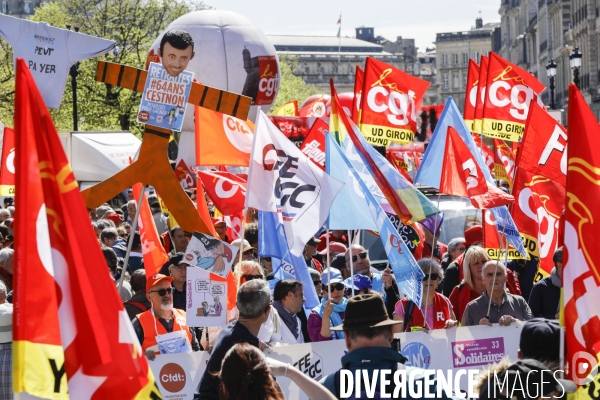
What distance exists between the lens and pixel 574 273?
502 centimetres

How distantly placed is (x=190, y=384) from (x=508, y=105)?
8.75 meters

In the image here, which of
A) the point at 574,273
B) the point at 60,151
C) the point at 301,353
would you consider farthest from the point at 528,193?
the point at 60,151

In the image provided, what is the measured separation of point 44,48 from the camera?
888 cm

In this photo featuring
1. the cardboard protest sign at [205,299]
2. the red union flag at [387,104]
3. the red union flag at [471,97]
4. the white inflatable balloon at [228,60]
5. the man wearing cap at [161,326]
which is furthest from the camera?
the white inflatable balloon at [228,60]

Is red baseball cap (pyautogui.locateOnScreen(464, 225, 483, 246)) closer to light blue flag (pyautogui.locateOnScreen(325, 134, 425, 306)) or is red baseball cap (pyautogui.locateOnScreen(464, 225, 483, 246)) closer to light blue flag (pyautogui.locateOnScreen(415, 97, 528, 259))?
light blue flag (pyautogui.locateOnScreen(415, 97, 528, 259))

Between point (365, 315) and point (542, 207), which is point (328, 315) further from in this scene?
point (365, 315)

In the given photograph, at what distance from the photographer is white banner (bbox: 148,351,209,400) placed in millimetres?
7199

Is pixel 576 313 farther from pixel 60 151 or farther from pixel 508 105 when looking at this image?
pixel 508 105

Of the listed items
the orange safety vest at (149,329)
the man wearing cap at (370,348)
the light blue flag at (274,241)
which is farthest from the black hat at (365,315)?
the light blue flag at (274,241)

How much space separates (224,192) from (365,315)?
7628mm

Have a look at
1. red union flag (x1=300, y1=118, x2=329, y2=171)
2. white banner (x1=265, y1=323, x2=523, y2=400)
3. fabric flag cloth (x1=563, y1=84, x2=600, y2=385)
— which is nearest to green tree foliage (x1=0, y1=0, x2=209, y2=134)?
red union flag (x1=300, y1=118, x2=329, y2=171)

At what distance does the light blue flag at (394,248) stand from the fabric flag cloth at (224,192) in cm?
329

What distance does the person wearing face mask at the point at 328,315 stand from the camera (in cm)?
771

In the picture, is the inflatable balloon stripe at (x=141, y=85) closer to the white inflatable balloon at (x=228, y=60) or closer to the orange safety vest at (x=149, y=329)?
the orange safety vest at (x=149, y=329)
